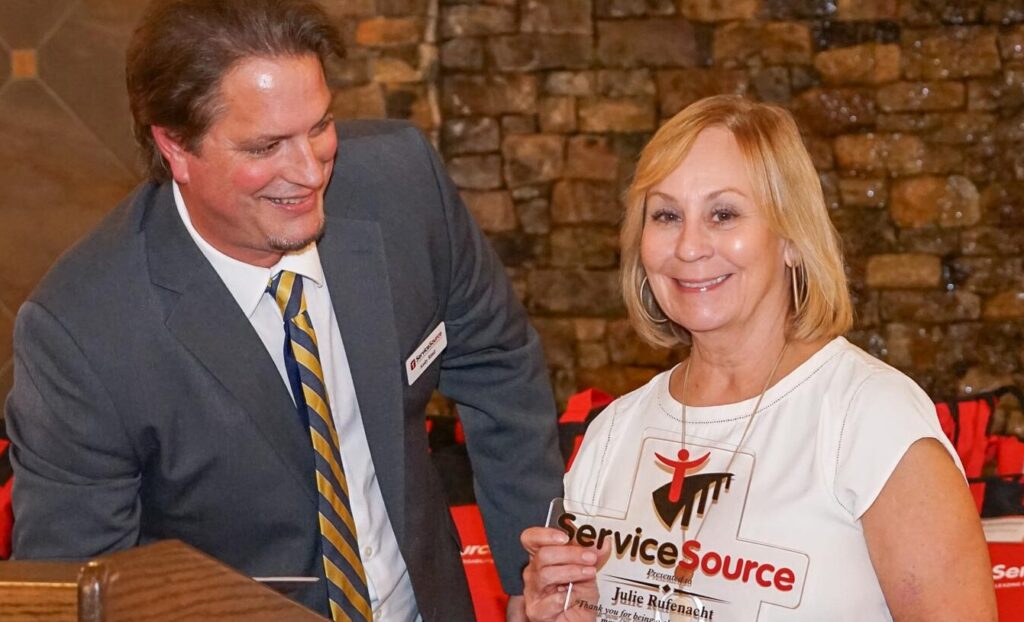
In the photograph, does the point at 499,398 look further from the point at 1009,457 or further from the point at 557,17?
the point at 557,17

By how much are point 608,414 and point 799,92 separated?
3214mm

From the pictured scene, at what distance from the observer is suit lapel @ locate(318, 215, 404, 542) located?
6.48 ft

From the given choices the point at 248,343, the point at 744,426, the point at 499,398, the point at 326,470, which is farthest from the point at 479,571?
the point at 744,426

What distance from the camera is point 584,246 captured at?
16.4 ft

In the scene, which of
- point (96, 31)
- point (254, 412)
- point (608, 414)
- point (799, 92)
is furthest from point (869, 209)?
point (254, 412)

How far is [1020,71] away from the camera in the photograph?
4684 mm

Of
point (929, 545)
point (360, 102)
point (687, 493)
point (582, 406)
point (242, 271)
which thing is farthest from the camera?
point (360, 102)

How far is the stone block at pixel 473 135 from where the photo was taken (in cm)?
499

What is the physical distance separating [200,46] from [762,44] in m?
3.41

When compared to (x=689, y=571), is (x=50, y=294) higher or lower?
higher

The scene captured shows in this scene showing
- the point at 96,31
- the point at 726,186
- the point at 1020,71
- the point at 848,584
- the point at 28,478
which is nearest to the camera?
the point at 848,584

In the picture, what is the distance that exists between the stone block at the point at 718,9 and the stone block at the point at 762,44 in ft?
0.12

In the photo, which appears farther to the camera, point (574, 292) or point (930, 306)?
point (574, 292)

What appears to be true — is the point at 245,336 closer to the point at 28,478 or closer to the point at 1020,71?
the point at 28,478
